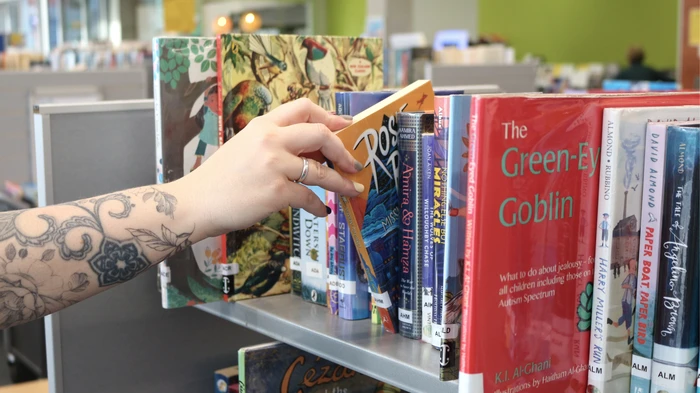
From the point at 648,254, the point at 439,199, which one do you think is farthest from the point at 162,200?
the point at 648,254

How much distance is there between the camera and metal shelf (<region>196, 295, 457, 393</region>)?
0.88 meters

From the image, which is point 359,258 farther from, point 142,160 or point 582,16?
point 582,16

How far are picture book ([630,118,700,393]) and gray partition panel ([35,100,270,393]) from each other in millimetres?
882

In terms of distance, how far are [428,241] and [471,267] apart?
183 mm

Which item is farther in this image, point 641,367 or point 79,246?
point 79,246

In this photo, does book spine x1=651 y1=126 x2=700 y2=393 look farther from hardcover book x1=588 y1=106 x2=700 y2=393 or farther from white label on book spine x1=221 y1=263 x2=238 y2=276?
white label on book spine x1=221 y1=263 x2=238 y2=276

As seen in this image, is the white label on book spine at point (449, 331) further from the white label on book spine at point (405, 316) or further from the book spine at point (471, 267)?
the white label on book spine at point (405, 316)

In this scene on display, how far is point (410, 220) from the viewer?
95 centimetres

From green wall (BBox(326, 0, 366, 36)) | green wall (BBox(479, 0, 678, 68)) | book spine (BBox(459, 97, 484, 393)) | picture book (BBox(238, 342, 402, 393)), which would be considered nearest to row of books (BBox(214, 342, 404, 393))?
picture book (BBox(238, 342, 402, 393))

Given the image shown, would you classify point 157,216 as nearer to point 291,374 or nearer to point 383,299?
point 383,299

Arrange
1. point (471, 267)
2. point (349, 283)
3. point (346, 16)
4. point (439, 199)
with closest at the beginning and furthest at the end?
point (471, 267)
point (439, 199)
point (349, 283)
point (346, 16)

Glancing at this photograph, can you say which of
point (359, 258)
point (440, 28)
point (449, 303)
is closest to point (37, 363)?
point (359, 258)

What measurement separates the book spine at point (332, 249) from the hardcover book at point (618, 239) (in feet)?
1.19

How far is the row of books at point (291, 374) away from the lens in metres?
1.18
